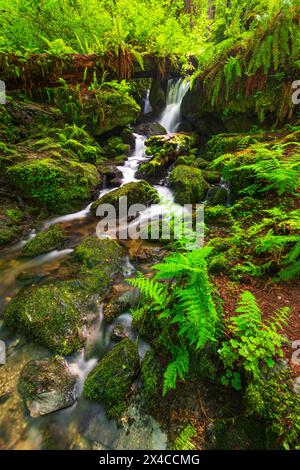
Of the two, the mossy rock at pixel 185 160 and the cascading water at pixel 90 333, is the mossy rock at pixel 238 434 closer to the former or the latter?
the cascading water at pixel 90 333

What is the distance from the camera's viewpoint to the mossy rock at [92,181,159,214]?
18.8 ft

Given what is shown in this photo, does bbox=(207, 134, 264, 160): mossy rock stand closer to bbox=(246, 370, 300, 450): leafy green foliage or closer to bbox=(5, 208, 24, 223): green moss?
bbox=(5, 208, 24, 223): green moss

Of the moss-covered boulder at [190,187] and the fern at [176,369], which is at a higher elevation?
the moss-covered boulder at [190,187]

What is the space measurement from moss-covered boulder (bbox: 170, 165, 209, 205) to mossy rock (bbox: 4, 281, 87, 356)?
3565 mm

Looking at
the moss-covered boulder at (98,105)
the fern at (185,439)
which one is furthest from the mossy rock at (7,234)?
the moss-covered boulder at (98,105)

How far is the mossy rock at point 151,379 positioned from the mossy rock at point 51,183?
4.37 metres

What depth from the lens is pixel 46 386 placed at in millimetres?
2295

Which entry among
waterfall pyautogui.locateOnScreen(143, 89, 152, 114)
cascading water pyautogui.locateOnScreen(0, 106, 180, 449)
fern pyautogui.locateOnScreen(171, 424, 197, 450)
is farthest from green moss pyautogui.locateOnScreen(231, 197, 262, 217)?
waterfall pyautogui.locateOnScreen(143, 89, 152, 114)

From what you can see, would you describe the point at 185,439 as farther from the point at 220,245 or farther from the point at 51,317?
the point at 220,245

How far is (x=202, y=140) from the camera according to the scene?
859cm

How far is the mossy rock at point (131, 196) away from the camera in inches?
226

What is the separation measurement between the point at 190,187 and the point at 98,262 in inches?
122

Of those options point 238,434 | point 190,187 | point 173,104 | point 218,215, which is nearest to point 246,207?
point 218,215

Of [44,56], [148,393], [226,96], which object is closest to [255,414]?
[148,393]
